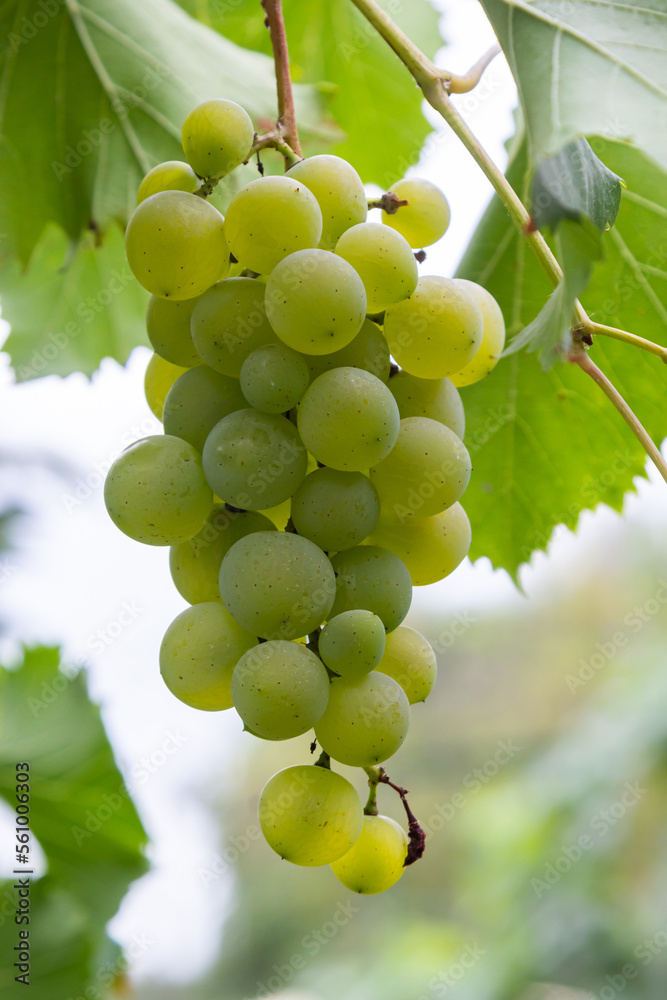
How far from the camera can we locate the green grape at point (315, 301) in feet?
1.12

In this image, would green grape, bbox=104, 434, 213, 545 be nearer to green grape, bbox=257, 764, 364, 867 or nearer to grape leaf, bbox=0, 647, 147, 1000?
green grape, bbox=257, 764, 364, 867

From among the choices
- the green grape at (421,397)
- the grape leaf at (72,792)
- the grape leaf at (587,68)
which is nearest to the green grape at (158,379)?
the green grape at (421,397)

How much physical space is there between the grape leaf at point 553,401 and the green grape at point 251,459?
0.32 meters

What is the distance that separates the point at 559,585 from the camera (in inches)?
197

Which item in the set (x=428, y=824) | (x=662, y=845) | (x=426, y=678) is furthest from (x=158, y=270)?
(x=428, y=824)

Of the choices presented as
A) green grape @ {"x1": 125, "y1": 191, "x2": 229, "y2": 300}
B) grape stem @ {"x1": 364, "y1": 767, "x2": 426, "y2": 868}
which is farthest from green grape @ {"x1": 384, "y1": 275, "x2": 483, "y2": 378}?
grape stem @ {"x1": 364, "y1": 767, "x2": 426, "y2": 868}

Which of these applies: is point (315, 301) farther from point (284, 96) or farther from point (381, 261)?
point (284, 96)

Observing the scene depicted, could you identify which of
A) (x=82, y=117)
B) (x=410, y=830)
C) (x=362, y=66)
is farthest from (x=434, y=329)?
(x=362, y=66)

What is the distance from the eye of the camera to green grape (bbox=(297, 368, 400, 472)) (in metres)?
0.34

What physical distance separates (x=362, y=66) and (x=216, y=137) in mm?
516

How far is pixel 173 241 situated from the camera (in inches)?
14.1

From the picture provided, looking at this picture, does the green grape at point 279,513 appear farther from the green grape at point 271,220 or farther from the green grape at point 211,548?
the green grape at point 271,220

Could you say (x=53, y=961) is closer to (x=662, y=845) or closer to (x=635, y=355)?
(x=635, y=355)

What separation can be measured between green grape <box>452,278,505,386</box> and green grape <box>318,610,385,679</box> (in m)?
0.18
